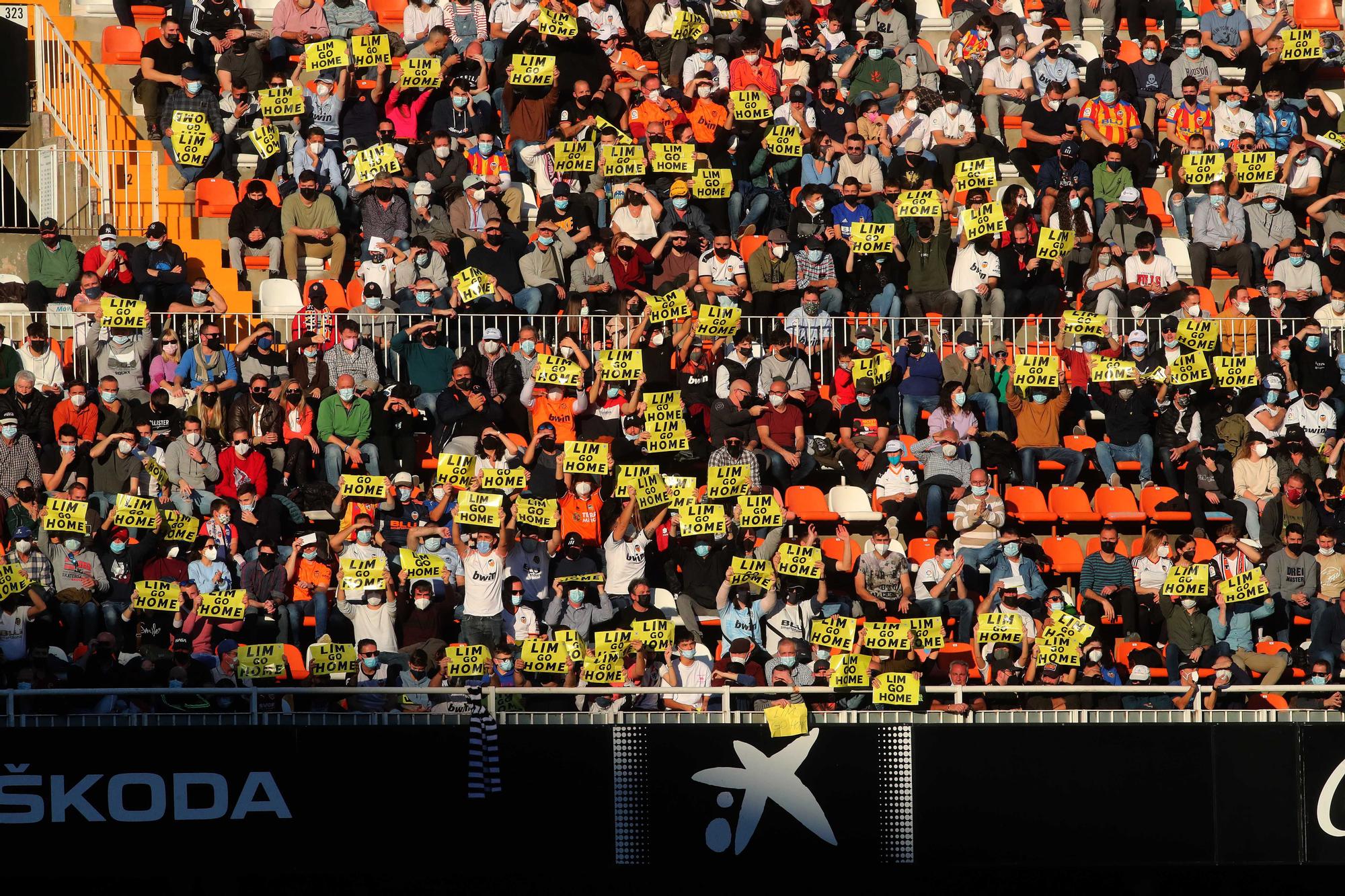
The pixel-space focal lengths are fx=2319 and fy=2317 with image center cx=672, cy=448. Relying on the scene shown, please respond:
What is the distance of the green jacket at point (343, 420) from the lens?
20.0 metres

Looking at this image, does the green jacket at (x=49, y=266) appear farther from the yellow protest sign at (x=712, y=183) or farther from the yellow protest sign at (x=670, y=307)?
the yellow protest sign at (x=712, y=183)

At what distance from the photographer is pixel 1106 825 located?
16.2 metres

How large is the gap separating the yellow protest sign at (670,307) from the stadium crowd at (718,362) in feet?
0.43

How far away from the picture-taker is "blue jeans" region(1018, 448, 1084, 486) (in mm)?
20938

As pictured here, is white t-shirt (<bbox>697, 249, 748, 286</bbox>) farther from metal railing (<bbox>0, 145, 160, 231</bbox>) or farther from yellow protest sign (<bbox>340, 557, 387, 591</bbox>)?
metal railing (<bbox>0, 145, 160, 231</bbox>)

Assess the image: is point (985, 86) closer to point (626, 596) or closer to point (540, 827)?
point (626, 596)

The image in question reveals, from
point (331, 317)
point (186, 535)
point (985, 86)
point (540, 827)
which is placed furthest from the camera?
point (985, 86)

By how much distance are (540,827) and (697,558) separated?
380 cm

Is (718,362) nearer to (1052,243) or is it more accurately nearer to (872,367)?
(872,367)

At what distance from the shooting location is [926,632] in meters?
18.5

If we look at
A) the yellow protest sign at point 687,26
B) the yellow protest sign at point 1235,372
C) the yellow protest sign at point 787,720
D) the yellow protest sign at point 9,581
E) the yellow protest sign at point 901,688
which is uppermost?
the yellow protest sign at point 687,26

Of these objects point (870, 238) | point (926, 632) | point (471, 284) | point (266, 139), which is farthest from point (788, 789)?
point (266, 139)

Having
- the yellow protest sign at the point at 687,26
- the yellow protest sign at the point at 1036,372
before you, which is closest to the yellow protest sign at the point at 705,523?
the yellow protest sign at the point at 1036,372

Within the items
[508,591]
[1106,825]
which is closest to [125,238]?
[508,591]
